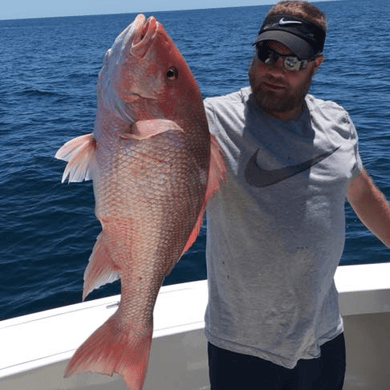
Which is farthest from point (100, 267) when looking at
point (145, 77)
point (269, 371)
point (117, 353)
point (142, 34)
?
point (269, 371)

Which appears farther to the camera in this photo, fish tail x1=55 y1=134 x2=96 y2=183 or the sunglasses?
the sunglasses

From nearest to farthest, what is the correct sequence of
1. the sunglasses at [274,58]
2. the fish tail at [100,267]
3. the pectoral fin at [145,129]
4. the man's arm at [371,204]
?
the pectoral fin at [145,129]
the fish tail at [100,267]
the sunglasses at [274,58]
the man's arm at [371,204]

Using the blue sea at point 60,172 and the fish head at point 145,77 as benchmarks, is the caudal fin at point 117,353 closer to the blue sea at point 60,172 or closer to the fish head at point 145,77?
the fish head at point 145,77

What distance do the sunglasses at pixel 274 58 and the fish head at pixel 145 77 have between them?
55 cm

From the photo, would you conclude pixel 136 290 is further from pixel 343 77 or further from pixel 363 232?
pixel 343 77

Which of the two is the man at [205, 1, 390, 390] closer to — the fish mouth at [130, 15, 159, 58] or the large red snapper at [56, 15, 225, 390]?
the large red snapper at [56, 15, 225, 390]

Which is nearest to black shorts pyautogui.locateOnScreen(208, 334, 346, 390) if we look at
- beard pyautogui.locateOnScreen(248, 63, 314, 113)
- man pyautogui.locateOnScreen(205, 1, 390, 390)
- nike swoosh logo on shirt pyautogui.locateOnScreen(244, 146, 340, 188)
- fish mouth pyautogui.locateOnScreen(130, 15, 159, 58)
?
man pyautogui.locateOnScreen(205, 1, 390, 390)

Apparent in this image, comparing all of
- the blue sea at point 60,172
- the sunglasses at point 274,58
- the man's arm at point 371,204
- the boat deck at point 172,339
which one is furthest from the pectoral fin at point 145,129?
the blue sea at point 60,172

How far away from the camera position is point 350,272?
10.6 ft

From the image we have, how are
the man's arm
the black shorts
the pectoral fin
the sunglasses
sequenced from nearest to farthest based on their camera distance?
the pectoral fin < the sunglasses < the black shorts < the man's arm

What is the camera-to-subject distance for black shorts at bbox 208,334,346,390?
2.25 meters

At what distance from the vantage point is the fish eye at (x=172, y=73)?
165 centimetres

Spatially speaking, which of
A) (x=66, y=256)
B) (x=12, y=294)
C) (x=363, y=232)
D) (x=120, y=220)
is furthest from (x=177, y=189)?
(x=363, y=232)

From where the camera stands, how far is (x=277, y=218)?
213 centimetres
